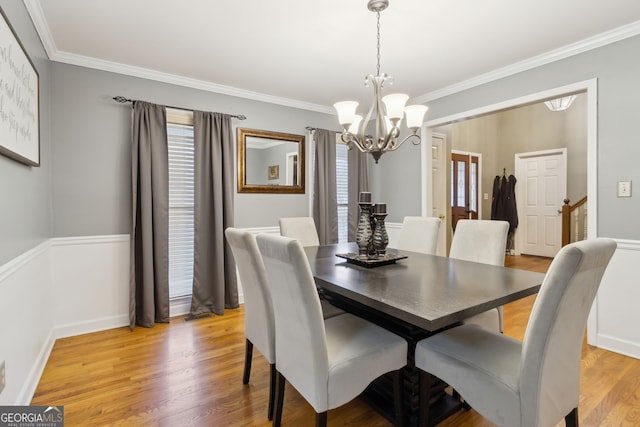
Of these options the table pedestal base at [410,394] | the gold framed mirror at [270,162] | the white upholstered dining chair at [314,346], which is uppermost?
the gold framed mirror at [270,162]

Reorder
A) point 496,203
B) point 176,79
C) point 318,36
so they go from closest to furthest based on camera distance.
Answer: point 318,36 → point 176,79 → point 496,203

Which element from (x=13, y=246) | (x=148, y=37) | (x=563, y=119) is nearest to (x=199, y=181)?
(x=148, y=37)

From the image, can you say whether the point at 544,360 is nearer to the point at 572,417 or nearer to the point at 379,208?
the point at 572,417

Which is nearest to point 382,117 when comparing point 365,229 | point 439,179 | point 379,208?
point 379,208

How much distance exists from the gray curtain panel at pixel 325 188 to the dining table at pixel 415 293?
1845 millimetres

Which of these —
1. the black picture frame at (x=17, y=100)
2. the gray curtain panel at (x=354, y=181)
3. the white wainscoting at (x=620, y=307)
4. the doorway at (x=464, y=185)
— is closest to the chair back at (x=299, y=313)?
the black picture frame at (x=17, y=100)

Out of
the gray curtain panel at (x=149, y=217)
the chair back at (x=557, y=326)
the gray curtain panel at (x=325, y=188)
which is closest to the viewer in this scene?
the chair back at (x=557, y=326)

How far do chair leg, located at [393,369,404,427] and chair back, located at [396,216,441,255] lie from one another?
4.40ft

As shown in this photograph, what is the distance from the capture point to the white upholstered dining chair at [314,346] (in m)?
1.35

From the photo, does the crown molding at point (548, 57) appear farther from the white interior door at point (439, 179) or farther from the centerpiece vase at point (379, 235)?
the centerpiece vase at point (379, 235)

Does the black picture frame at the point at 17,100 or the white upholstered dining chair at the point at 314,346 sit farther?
the black picture frame at the point at 17,100

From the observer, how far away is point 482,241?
2.43 m

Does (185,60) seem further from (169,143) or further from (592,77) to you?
(592,77)

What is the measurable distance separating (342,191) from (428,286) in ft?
9.85
